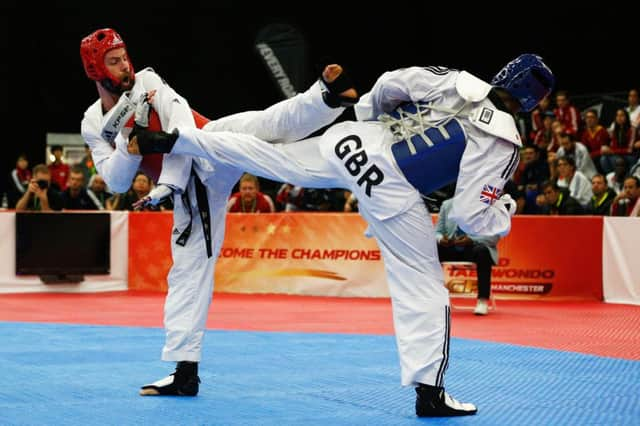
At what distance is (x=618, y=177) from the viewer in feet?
37.9

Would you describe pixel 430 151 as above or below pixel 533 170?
above

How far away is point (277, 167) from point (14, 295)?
7.22m

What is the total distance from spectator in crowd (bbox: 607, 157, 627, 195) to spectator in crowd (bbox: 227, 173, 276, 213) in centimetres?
450

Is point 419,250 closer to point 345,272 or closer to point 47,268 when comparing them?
point 345,272

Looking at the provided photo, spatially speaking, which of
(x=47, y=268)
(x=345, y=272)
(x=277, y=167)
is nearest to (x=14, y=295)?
(x=47, y=268)

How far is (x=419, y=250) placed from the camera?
12.8 feet

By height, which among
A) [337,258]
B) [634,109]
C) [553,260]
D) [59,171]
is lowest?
[337,258]

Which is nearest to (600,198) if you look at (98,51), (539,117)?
(539,117)

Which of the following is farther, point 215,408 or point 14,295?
point 14,295

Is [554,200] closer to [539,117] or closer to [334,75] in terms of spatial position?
[539,117]

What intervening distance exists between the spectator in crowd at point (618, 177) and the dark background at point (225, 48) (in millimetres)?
3682

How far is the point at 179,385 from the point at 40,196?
7117 mm

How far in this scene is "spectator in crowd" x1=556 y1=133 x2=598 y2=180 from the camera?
12.1m

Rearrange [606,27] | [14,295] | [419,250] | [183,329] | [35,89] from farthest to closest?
1. [35,89]
2. [606,27]
3. [14,295]
4. [183,329]
5. [419,250]
